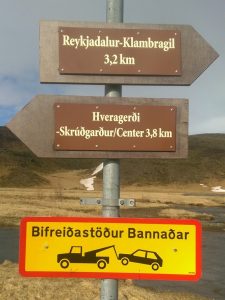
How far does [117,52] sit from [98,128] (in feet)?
2.32

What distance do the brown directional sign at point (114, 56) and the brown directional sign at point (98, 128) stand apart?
0.21 metres

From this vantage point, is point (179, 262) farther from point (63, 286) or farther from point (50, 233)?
point (63, 286)

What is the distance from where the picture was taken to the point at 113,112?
14.3 ft

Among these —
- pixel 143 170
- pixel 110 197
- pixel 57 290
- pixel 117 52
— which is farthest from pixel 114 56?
pixel 143 170

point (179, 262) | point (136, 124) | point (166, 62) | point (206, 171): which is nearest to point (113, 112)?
point (136, 124)

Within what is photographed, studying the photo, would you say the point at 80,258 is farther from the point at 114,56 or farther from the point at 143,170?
the point at 143,170

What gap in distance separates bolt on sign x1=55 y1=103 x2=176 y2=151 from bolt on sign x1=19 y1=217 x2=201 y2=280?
0.64 metres

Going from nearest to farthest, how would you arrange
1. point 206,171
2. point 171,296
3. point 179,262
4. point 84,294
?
point 179,262 → point 84,294 → point 171,296 → point 206,171

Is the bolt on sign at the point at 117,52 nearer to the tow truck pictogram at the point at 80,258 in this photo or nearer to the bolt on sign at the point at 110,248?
the bolt on sign at the point at 110,248

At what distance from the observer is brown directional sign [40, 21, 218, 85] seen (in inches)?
173

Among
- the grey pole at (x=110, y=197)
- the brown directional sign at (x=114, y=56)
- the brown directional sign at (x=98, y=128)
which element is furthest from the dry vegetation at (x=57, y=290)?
the brown directional sign at (x=114, y=56)

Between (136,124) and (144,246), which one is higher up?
(136,124)

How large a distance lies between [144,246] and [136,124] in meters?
1.05

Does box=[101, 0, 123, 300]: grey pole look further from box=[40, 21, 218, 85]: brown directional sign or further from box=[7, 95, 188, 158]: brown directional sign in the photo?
box=[40, 21, 218, 85]: brown directional sign
